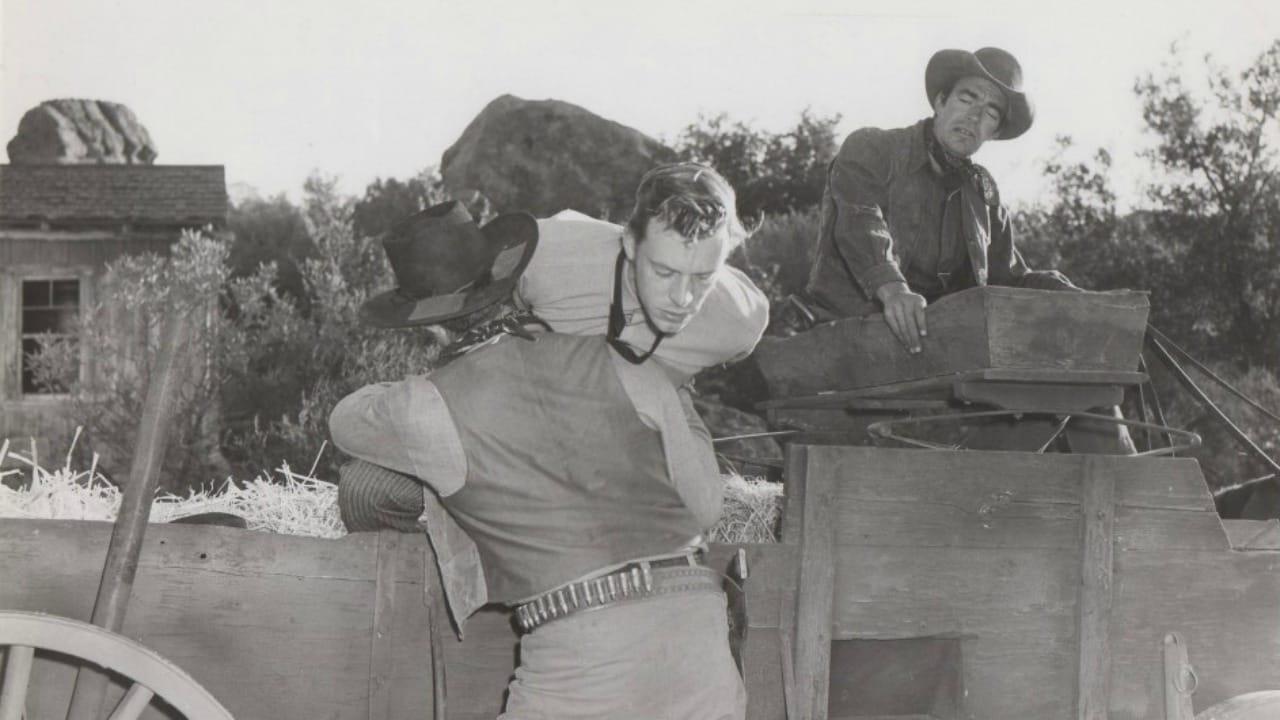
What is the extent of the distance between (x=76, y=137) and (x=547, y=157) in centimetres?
1081

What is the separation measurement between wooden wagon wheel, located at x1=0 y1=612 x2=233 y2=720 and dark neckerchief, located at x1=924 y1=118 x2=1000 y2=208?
10.1 feet

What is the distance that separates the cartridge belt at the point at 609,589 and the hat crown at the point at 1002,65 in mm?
2555

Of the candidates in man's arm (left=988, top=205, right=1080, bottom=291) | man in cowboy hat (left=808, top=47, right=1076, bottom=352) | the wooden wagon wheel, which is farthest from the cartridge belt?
man's arm (left=988, top=205, right=1080, bottom=291)

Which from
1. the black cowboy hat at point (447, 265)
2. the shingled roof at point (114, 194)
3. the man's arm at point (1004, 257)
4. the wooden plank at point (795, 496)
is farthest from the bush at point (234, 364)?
the black cowboy hat at point (447, 265)

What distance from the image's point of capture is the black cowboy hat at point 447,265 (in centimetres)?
Result: 247

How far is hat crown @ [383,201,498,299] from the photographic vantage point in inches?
97.7

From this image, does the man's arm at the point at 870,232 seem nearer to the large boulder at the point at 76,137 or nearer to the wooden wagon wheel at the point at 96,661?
the wooden wagon wheel at the point at 96,661

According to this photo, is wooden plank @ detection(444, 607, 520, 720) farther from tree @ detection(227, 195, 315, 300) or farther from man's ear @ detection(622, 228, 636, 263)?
tree @ detection(227, 195, 315, 300)

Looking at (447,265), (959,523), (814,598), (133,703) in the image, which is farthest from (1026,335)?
(133,703)

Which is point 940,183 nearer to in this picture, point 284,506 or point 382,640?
point 284,506

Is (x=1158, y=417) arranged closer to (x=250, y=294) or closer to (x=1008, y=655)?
(x=1008, y=655)

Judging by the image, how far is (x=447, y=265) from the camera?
2.49m

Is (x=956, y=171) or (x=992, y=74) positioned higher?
(x=992, y=74)

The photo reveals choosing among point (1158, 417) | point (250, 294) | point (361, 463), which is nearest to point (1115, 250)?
point (250, 294)
